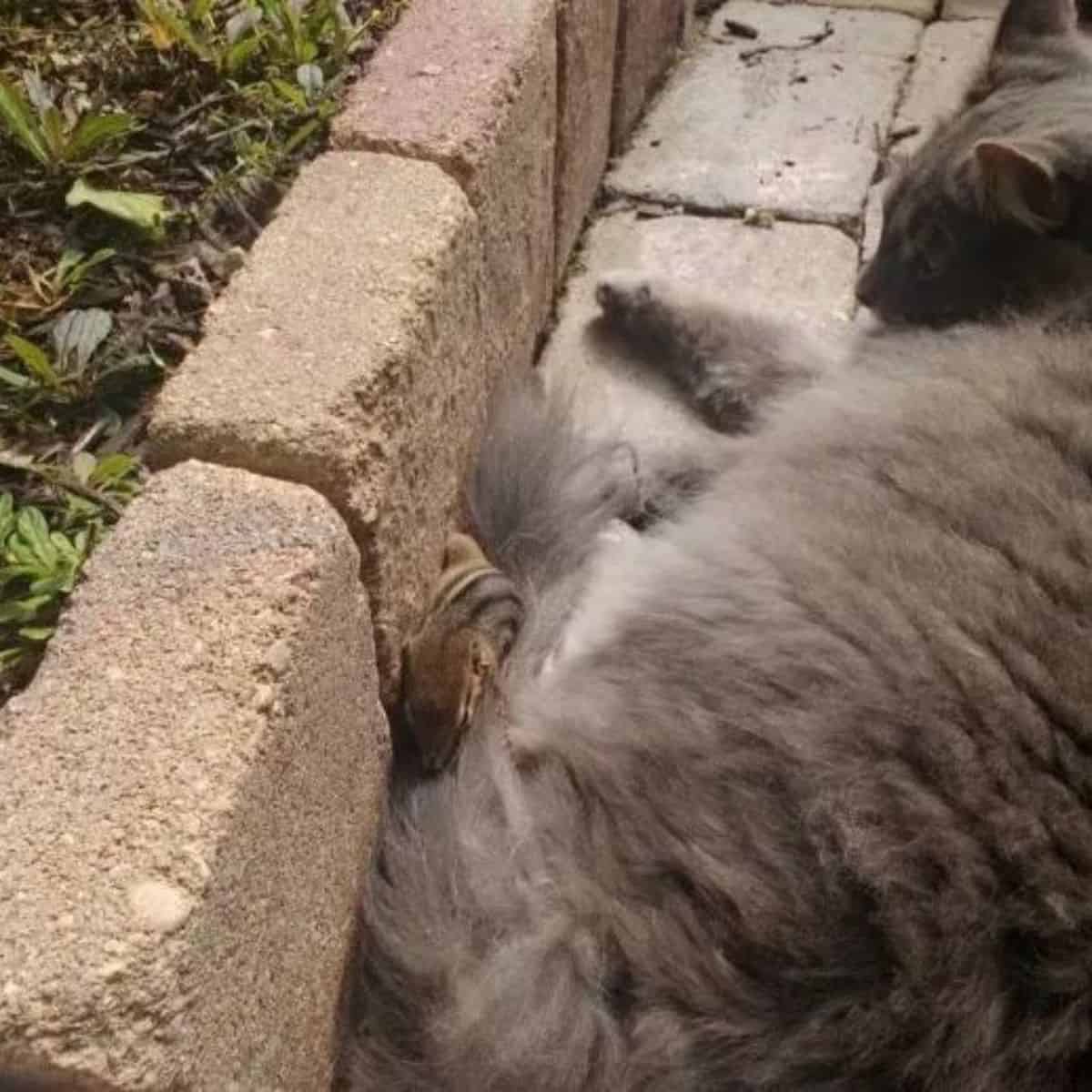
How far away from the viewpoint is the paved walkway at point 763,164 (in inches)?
93.7

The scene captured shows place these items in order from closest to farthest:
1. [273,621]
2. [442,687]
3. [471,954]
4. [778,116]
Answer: [273,621] < [471,954] < [442,687] < [778,116]

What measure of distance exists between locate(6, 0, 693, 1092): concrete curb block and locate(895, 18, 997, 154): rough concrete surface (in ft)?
3.58

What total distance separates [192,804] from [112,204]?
38.6 inches

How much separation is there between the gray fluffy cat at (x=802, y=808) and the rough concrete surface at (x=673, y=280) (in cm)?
64

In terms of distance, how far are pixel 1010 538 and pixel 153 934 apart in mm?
821

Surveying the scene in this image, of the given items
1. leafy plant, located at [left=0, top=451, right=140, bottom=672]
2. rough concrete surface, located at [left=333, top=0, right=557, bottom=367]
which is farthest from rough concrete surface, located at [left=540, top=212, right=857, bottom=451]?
leafy plant, located at [left=0, top=451, right=140, bottom=672]

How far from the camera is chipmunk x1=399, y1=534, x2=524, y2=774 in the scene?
1541mm

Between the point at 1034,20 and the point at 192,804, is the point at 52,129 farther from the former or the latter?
the point at 1034,20

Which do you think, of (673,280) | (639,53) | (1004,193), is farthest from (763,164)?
(1004,193)

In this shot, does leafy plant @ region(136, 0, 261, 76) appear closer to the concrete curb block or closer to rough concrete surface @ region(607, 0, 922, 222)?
the concrete curb block

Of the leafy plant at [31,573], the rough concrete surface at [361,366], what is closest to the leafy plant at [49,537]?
the leafy plant at [31,573]

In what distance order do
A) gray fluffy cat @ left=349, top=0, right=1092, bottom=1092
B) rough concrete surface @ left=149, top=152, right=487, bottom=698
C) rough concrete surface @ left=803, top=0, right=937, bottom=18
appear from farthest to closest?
rough concrete surface @ left=803, top=0, right=937, bottom=18 < rough concrete surface @ left=149, top=152, right=487, bottom=698 < gray fluffy cat @ left=349, top=0, right=1092, bottom=1092

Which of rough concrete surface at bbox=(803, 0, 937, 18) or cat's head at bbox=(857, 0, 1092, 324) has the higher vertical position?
cat's head at bbox=(857, 0, 1092, 324)

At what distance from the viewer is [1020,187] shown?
1842 millimetres
